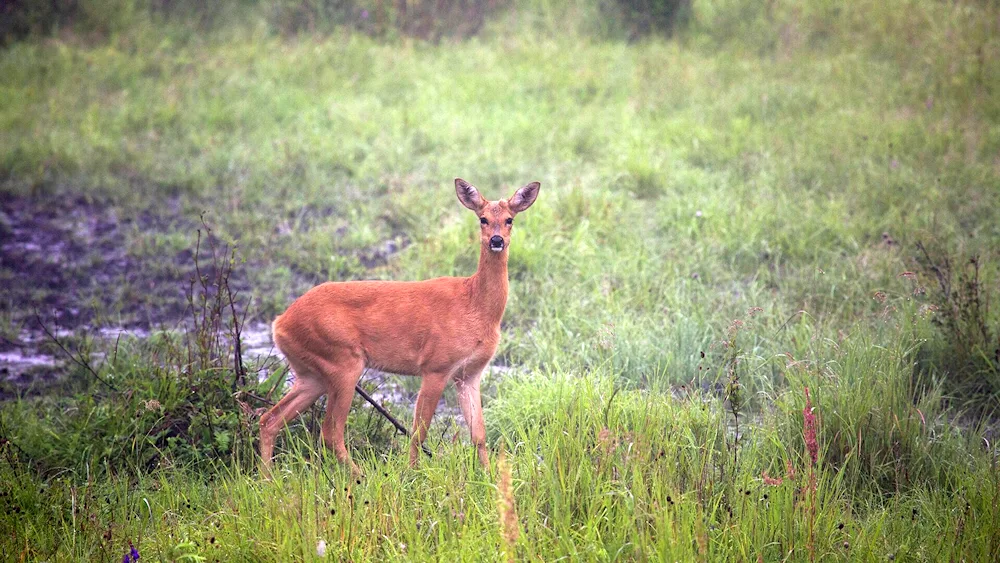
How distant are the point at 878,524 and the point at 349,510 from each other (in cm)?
185

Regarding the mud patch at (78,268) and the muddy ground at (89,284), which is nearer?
the muddy ground at (89,284)

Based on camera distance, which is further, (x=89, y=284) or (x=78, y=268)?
(x=78, y=268)

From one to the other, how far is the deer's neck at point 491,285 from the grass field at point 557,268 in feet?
1.63

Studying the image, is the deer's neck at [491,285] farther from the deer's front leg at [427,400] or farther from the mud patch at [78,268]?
the mud patch at [78,268]

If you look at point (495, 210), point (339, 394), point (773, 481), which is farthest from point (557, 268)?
point (773, 481)

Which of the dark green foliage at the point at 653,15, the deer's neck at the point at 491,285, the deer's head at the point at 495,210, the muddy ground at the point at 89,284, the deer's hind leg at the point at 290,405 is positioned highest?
the dark green foliage at the point at 653,15

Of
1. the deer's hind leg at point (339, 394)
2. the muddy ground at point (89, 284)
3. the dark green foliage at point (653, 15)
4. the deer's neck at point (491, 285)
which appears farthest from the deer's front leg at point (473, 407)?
the dark green foliage at point (653, 15)

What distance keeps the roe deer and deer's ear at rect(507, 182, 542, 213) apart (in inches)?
7.9

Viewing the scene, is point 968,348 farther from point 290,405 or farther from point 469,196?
point 290,405

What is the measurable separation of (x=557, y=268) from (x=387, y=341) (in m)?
2.67

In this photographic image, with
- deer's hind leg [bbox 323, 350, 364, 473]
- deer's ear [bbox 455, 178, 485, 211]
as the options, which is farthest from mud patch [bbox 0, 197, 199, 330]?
deer's ear [bbox 455, 178, 485, 211]

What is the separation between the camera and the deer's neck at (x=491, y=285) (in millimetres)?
4602

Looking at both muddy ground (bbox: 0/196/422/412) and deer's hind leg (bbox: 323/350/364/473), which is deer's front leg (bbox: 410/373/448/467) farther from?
muddy ground (bbox: 0/196/422/412)

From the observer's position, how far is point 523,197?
4852 millimetres
